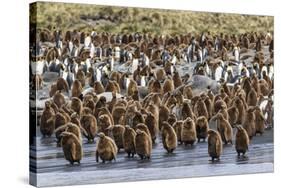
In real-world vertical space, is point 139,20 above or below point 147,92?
above

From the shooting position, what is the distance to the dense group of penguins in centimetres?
872

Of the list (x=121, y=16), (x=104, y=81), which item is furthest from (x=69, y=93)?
(x=121, y=16)

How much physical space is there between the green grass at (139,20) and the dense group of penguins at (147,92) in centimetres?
8

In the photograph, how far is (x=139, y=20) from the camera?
9.24 meters

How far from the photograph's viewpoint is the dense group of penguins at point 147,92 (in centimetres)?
872

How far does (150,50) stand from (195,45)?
0.57m

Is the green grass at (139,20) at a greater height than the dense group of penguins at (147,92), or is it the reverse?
the green grass at (139,20)

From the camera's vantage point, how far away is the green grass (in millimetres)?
8719

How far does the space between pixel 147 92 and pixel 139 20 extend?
2.58ft

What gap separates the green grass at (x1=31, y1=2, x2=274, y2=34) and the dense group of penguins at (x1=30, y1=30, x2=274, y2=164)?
8 cm

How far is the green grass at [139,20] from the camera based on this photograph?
8719 mm

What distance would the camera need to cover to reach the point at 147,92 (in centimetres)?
921

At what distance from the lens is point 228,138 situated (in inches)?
380

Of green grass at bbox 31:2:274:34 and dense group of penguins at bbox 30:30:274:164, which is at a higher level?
green grass at bbox 31:2:274:34
